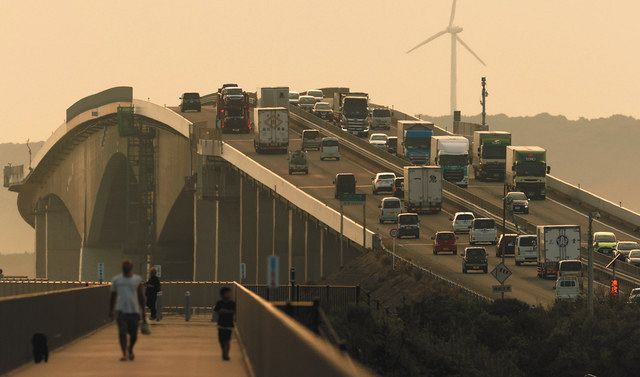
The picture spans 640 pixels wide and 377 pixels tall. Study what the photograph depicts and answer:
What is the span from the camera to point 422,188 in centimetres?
13862

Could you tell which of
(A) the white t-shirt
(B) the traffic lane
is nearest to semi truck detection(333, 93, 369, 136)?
(B) the traffic lane

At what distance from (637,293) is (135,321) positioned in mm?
72171

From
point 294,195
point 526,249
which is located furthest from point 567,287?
point 294,195

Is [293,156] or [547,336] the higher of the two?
[293,156]

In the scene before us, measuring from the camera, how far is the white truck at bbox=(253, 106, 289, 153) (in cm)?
16188

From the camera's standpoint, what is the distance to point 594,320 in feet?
276

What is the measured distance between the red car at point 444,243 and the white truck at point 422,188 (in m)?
13.7

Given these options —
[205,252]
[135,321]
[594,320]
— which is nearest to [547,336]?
[594,320]

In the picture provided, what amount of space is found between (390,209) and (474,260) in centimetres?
2402

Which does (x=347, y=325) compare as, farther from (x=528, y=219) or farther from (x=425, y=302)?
(x=528, y=219)

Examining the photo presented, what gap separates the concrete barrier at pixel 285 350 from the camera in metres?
15.8

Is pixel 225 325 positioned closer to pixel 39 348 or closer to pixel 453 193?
pixel 39 348

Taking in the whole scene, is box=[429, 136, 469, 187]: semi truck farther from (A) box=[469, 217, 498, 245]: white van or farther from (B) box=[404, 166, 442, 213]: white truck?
(A) box=[469, 217, 498, 245]: white van

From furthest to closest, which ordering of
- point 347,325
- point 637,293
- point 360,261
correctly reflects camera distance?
point 360,261 → point 637,293 → point 347,325
